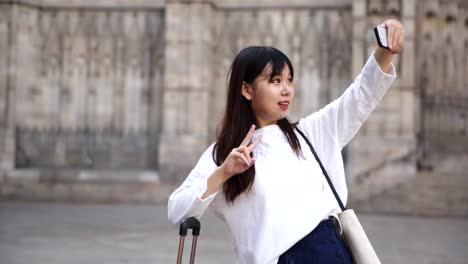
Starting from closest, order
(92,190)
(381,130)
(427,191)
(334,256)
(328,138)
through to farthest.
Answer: (334,256) < (328,138) < (427,191) < (381,130) < (92,190)

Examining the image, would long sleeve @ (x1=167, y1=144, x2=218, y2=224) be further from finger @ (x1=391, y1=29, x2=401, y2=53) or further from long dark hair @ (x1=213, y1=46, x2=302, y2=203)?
finger @ (x1=391, y1=29, x2=401, y2=53)

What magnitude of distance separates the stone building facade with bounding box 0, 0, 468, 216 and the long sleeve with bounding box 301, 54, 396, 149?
439 inches

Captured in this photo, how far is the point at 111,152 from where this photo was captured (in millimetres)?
15758

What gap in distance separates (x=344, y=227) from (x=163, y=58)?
1383 cm

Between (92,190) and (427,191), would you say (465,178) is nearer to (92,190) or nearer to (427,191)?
(427,191)

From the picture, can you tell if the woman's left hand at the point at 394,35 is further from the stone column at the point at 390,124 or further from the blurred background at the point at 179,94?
the stone column at the point at 390,124

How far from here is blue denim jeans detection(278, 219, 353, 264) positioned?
2.03 meters

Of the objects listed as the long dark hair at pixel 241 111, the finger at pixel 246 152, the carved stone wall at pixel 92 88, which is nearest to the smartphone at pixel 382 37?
the long dark hair at pixel 241 111

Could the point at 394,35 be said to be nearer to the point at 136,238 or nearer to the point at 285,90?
the point at 285,90

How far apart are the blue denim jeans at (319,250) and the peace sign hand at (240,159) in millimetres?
313

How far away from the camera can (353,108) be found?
2285 millimetres

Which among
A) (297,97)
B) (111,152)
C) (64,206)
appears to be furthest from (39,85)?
(297,97)

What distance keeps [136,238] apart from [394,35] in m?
6.67

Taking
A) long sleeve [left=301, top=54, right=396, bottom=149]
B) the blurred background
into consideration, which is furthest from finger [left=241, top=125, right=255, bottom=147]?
the blurred background
